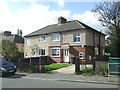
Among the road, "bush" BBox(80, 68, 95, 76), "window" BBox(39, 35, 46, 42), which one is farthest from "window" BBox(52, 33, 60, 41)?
the road

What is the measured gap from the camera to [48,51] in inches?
1307

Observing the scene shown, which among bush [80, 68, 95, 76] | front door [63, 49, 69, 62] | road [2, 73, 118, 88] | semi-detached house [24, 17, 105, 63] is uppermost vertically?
semi-detached house [24, 17, 105, 63]

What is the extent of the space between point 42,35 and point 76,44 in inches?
332

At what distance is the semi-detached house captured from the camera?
29300mm

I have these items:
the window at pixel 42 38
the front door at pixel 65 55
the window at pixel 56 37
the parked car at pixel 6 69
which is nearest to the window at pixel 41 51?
the window at pixel 42 38

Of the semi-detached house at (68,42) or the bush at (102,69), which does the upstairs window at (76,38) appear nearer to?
the semi-detached house at (68,42)

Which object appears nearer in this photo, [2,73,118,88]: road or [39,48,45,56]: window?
[2,73,118,88]: road

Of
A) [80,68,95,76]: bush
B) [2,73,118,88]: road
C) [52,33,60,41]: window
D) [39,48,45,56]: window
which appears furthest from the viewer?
[39,48,45,56]: window

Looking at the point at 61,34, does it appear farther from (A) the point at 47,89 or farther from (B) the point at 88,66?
(A) the point at 47,89

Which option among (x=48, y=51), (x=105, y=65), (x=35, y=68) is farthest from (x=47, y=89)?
(x=48, y=51)

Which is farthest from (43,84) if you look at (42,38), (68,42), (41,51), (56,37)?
(42,38)

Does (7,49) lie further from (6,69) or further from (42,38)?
(6,69)

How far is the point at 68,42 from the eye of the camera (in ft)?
101

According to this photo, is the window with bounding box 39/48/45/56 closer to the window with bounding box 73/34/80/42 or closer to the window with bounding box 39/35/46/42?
the window with bounding box 39/35/46/42
